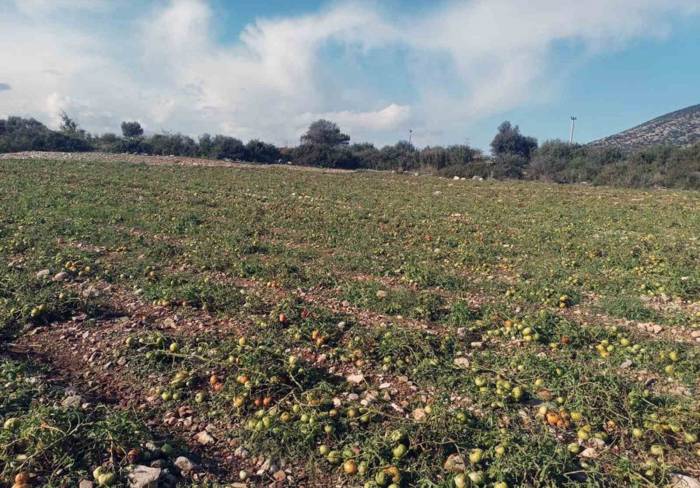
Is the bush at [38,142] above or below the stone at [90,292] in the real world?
above

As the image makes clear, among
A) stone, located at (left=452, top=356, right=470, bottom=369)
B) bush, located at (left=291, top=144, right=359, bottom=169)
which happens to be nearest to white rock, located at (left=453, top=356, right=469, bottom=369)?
stone, located at (left=452, top=356, right=470, bottom=369)

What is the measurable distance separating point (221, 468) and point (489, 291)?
4.87 metres

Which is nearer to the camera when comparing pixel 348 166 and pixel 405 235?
pixel 405 235

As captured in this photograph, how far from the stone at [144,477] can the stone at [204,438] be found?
50cm

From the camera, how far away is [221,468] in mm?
3500

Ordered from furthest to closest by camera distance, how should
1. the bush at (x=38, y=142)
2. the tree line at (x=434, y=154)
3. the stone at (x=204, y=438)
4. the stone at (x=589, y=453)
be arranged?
the bush at (x=38, y=142) < the tree line at (x=434, y=154) < the stone at (x=204, y=438) < the stone at (x=589, y=453)

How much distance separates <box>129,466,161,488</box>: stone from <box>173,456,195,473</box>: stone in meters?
0.19

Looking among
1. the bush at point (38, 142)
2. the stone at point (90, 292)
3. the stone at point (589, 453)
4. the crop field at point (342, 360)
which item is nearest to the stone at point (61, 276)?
the crop field at point (342, 360)

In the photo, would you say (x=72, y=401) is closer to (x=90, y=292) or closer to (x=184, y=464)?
(x=184, y=464)

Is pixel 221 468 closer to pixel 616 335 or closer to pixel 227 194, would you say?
pixel 616 335

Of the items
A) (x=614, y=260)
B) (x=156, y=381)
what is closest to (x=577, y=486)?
(x=156, y=381)

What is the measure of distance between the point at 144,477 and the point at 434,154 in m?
50.5

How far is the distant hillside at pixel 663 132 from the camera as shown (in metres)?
52.4

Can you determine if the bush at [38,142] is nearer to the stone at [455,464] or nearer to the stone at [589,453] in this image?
the stone at [455,464]
